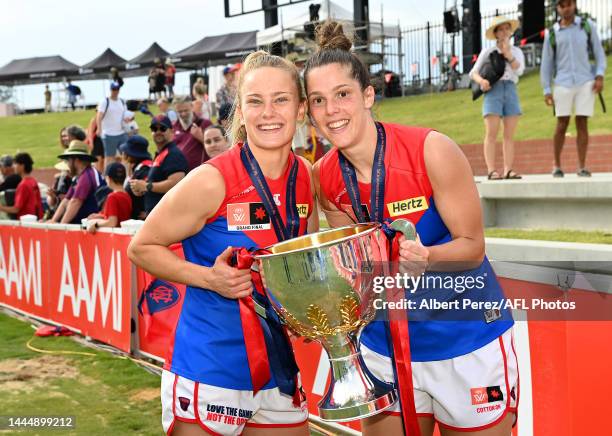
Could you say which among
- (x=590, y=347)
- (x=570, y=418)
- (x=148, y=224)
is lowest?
(x=570, y=418)

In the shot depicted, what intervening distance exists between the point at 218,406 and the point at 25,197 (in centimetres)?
893

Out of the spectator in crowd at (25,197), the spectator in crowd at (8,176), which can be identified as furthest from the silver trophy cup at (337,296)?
the spectator in crowd at (8,176)

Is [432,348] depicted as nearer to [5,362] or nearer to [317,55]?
[317,55]

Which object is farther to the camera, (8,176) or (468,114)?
(468,114)

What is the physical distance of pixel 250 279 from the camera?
239cm

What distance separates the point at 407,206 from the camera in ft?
8.10

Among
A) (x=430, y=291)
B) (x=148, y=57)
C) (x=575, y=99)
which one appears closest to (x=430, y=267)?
(x=430, y=291)

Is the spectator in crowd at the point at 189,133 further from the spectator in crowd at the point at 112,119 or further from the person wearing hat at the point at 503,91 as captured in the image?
the spectator in crowd at the point at 112,119

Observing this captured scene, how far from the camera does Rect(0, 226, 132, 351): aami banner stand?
6652 mm

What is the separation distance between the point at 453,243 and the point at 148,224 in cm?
104

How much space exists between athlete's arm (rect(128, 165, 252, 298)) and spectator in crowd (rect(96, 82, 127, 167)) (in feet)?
31.3

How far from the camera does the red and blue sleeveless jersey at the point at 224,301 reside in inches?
101

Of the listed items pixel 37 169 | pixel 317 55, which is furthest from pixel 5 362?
pixel 37 169

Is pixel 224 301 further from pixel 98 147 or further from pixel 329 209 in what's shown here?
pixel 98 147
